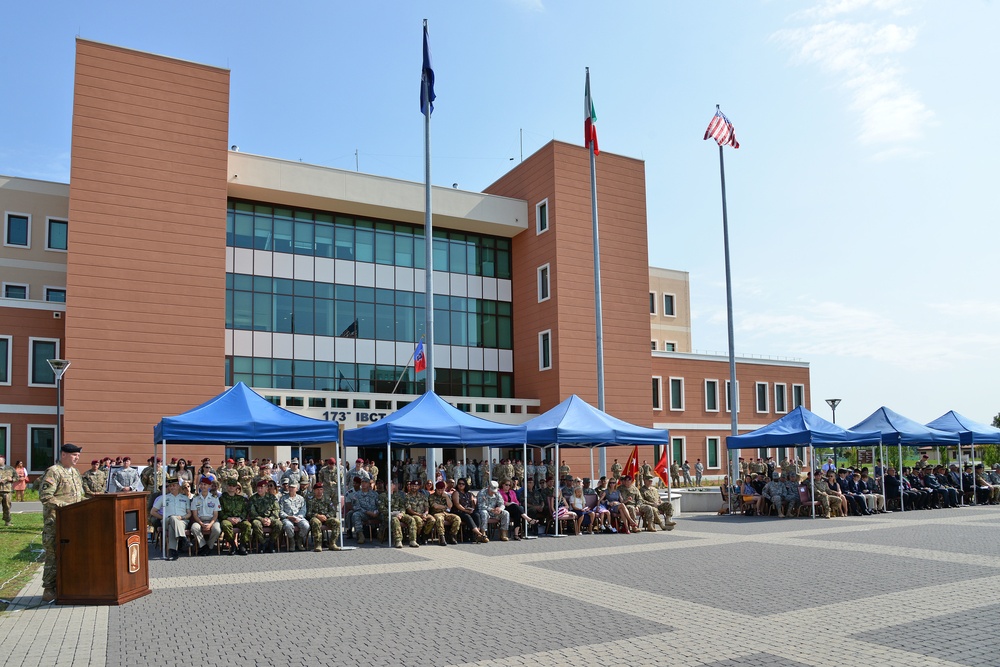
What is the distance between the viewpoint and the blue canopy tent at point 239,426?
1559 cm

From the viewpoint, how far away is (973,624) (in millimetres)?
8367

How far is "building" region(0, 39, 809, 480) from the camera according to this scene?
30.4 m

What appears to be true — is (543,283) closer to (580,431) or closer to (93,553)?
(580,431)

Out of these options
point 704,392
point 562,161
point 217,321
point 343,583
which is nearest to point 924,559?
point 343,583

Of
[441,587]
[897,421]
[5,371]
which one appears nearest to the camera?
[441,587]

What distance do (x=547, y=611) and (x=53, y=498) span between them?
6252mm

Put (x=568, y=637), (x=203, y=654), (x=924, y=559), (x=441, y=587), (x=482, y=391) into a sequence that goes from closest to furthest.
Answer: (x=203, y=654) < (x=568, y=637) < (x=441, y=587) < (x=924, y=559) < (x=482, y=391)

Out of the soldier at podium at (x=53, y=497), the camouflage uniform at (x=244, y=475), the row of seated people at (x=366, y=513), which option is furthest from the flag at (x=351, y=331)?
the soldier at podium at (x=53, y=497)

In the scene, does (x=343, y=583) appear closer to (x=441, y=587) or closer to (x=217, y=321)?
(x=441, y=587)

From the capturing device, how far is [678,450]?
1780 inches

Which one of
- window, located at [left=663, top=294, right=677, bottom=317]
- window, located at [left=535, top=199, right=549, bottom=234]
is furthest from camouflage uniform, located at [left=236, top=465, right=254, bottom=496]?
window, located at [left=663, top=294, right=677, bottom=317]

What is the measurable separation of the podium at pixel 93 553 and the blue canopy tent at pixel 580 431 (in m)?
10.6

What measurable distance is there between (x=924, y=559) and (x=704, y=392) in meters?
33.9

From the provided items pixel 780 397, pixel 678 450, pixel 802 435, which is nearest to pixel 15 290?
pixel 802 435
